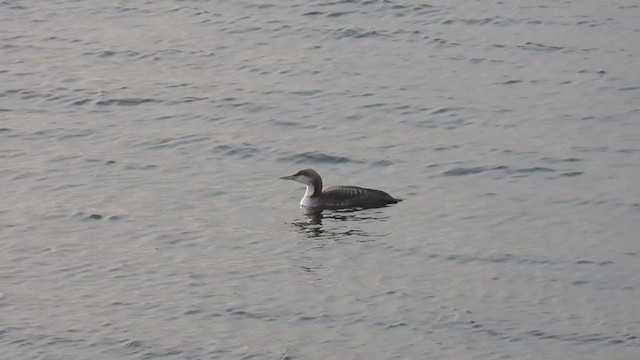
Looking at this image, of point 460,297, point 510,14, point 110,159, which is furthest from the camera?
point 510,14

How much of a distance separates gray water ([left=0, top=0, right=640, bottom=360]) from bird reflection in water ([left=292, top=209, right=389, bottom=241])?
0.06 meters

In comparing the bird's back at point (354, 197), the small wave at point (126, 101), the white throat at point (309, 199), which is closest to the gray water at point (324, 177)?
the small wave at point (126, 101)

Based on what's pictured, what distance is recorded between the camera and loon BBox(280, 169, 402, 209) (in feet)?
80.3

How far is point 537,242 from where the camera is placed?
74.5 ft

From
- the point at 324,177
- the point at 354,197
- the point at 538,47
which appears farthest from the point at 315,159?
the point at 538,47

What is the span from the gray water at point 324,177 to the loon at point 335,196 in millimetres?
234

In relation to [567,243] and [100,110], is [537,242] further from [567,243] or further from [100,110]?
[100,110]

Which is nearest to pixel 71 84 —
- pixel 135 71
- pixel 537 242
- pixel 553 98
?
pixel 135 71

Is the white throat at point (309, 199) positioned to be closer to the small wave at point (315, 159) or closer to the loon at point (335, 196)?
the loon at point (335, 196)

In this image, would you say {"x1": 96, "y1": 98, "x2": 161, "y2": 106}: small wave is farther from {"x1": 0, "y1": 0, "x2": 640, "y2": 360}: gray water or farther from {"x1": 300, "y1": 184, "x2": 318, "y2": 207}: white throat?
{"x1": 300, "y1": 184, "x2": 318, "y2": 207}: white throat

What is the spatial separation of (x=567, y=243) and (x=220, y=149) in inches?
277

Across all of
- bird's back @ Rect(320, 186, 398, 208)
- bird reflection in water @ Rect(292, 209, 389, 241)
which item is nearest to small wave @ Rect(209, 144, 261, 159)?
bird's back @ Rect(320, 186, 398, 208)

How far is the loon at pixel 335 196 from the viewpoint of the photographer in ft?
80.3

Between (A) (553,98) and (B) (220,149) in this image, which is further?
(A) (553,98)
